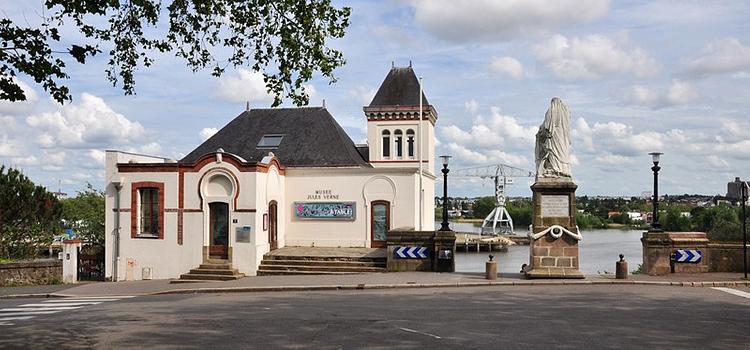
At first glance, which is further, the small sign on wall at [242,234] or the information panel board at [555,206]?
the small sign on wall at [242,234]

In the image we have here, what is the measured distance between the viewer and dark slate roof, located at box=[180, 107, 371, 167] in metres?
30.8

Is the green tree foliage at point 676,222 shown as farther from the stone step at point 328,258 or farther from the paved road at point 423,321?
the paved road at point 423,321

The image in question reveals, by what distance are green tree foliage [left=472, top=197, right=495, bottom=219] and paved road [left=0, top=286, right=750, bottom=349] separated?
145400 mm

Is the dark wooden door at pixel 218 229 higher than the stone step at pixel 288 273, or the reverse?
the dark wooden door at pixel 218 229

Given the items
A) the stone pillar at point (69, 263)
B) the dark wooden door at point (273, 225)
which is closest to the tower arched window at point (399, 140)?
the dark wooden door at point (273, 225)

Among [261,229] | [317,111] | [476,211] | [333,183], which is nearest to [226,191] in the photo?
[261,229]

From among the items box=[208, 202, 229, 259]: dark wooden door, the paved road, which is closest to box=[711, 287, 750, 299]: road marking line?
the paved road

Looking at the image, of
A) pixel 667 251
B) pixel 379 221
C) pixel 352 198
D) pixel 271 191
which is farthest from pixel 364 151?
pixel 667 251

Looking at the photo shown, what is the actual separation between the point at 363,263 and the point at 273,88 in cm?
1369

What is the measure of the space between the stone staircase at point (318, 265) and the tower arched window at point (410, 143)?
9.85 meters

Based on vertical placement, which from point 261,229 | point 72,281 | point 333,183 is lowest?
point 72,281

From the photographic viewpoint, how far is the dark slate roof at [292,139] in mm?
30750

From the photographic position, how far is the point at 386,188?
93.4ft

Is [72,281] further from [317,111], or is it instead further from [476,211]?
[476,211]
